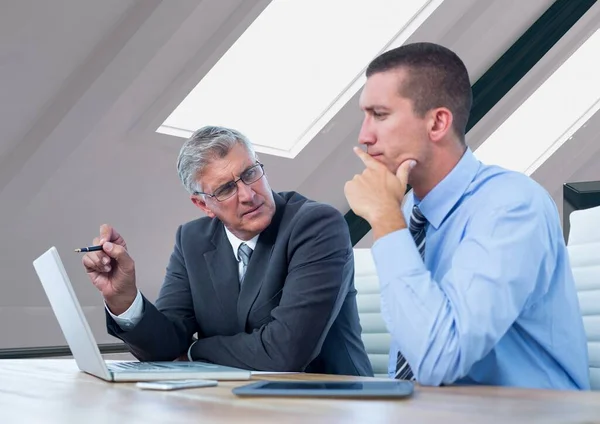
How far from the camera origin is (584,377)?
1562 millimetres

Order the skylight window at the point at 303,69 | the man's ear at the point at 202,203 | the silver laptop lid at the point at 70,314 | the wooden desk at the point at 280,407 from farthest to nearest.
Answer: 1. the skylight window at the point at 303,69
2. the man's ear at the point at 202,203
3. the silver laptop lid at the point at 70,314
4. the wooden desk at the point at 280,407

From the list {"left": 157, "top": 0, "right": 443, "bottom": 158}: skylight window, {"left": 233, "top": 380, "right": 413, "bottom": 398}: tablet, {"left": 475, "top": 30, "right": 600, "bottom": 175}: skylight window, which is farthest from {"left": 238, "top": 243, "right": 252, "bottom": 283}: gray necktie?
{"left": 475, "top": 30, "right": 600, "bottom": 175}: skylight window

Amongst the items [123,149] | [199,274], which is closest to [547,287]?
[199,274]

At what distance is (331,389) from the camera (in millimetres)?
1153

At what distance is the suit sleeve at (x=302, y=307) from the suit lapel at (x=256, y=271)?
8 centimetres

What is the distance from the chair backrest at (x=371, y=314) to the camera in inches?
98.7

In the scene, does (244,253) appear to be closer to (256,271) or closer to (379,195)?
(256,271)

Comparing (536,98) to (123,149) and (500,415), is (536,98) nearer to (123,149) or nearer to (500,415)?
(123,149)

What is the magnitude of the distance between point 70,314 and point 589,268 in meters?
1.18

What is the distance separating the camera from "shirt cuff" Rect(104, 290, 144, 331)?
7.06 ft

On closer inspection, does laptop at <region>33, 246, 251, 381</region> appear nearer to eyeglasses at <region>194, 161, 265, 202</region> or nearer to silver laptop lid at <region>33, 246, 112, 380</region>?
silver laptop lid at <region>33, 246, 112, 380</region>

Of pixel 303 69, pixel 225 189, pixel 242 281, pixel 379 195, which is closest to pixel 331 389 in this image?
pixel 379 195

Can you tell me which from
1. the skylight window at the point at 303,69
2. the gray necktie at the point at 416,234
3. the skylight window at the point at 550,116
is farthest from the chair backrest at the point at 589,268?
the skylight window at the point at 550,116

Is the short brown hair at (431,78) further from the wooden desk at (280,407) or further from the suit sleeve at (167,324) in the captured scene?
the suit sleeve at (167,324)
